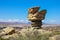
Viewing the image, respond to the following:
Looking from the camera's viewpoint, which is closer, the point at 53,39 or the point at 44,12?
the point at 53,39

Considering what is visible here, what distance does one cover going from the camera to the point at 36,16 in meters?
44.3

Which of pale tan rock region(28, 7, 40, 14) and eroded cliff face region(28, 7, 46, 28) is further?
pale tan rock region(28, 7, 40, 14)

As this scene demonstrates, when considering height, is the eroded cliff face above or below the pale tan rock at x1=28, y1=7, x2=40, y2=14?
below

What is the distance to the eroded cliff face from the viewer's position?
4394 centimetres

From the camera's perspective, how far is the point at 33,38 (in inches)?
616

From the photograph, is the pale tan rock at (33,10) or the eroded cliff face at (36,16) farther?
the pale tan rock at (33,10)

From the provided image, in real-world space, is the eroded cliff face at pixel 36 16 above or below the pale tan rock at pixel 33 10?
below

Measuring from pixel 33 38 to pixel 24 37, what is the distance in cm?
66

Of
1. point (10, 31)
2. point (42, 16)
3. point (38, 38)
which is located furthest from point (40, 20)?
point (38, 38)

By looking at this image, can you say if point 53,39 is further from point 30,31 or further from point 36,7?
point 36,7

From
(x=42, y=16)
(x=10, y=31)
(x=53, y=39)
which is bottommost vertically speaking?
(x=53, y=39)

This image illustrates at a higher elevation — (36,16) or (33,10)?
(33,10)

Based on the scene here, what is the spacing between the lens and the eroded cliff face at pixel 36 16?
43938 mm

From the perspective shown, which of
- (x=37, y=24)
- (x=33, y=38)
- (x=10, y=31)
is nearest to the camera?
(x=33, y=38)
